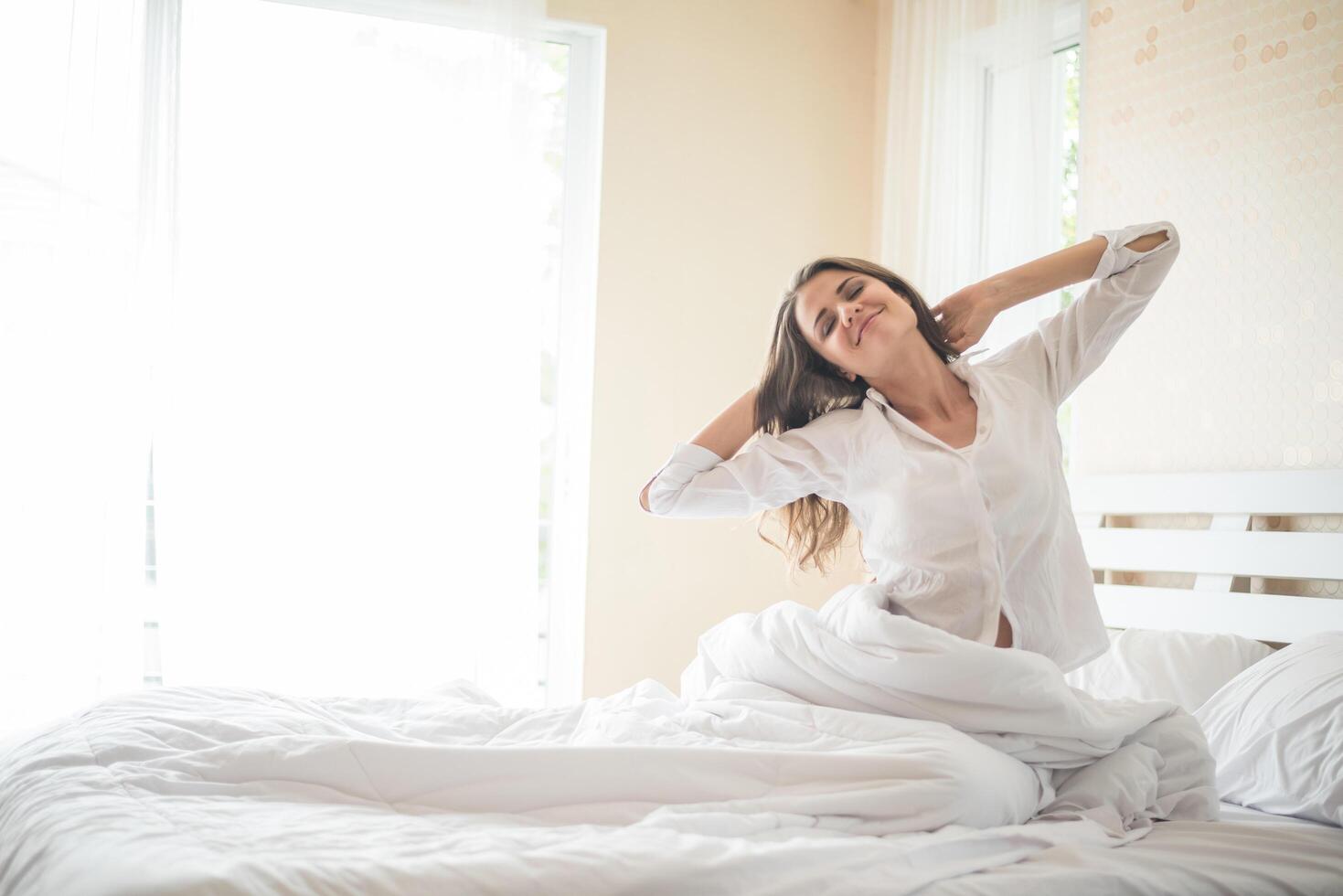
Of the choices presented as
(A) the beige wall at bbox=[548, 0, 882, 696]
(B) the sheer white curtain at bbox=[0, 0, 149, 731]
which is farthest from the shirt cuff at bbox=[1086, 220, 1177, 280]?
(B) the sheer white curtain at bbox=[0, 0, 149, 731]

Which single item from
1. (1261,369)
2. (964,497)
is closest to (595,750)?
(964,497)

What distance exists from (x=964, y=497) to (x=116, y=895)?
1.18m

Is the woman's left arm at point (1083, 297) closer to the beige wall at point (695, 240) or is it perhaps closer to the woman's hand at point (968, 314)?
the woman's hand at point (968, 314)

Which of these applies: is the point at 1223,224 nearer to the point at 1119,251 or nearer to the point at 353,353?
the point at 1119,251

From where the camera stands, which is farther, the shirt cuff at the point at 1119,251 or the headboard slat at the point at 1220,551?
the headboard slat at the point at 1220,551

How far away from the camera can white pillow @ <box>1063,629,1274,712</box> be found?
6.96 ft

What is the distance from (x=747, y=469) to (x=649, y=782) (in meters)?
0.67

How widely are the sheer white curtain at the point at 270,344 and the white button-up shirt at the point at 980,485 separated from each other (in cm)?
141

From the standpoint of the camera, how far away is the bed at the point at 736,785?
1.07m

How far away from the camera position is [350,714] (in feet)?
5.78

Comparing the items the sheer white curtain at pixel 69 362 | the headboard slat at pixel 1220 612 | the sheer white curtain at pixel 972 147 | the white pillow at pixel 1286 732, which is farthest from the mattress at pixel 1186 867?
the sheer white curtain at pixel 69 362

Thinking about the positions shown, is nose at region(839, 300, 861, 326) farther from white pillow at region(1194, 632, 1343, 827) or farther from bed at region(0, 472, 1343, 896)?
white pillow at region(1194, 632, 1343, 827)

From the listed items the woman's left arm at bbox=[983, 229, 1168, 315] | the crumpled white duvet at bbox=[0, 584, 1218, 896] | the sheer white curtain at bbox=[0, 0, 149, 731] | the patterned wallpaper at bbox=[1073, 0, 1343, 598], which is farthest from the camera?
the sheer white curtain at bbox=[0, 0, 149, 731]

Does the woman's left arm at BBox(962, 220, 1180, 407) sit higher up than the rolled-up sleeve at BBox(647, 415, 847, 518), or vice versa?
the woman's left arm at BBox(962, 220, 1180, 407)
